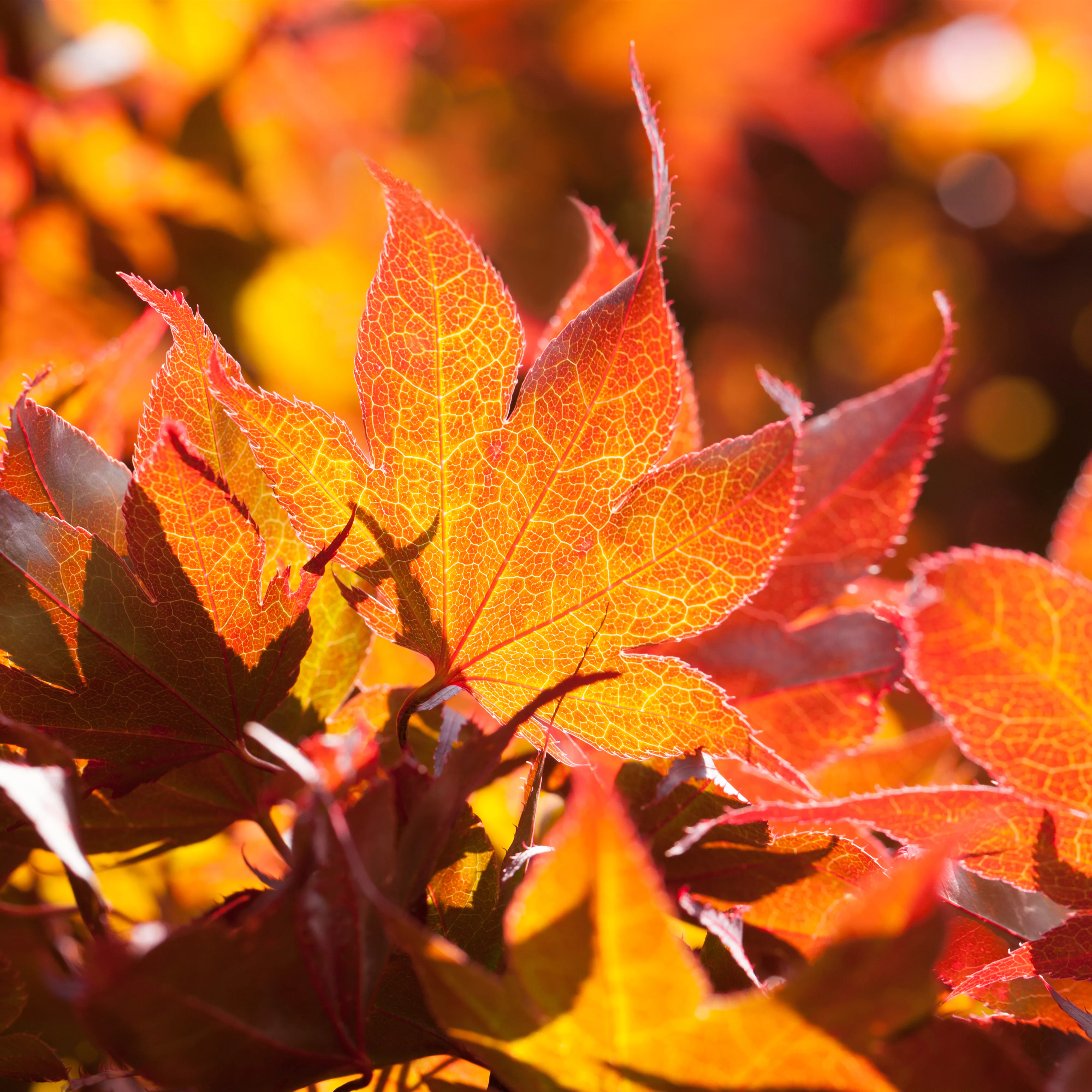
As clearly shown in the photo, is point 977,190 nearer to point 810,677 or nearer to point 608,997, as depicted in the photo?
point 810,677

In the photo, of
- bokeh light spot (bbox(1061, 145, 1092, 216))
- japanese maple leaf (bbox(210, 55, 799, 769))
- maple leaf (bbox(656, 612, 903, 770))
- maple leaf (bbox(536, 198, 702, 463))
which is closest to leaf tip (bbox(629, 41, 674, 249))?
japanese maple leaf (bbox(210, 55, 799, 769))

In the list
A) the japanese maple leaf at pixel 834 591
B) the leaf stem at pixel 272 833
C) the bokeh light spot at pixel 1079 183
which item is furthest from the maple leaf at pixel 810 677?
the bokeh light spot at pixel 1079 183

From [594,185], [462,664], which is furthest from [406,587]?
[594,185]

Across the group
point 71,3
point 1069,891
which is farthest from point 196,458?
point 71,3

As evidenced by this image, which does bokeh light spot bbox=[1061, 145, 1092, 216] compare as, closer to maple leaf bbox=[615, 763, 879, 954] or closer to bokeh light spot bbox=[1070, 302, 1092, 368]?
bokeh light spot bbox=[1070, 302, 1092, 368]

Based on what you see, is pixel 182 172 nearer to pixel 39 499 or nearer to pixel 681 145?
pixel 39 499

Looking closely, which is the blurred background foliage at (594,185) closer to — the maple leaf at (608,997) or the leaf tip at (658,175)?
the leaf tip at (658,175)
